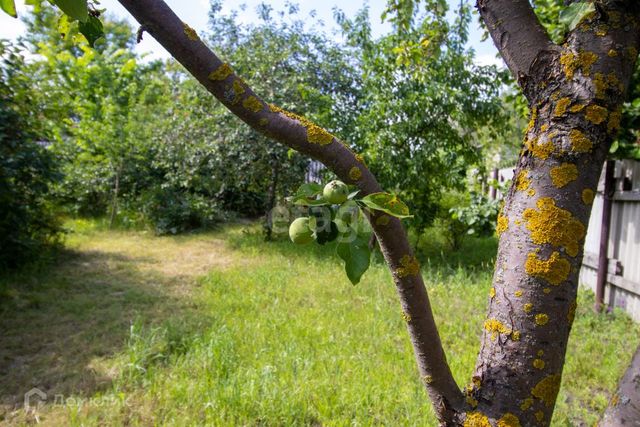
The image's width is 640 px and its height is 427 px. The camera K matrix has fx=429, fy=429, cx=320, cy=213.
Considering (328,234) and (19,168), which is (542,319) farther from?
(19,168)

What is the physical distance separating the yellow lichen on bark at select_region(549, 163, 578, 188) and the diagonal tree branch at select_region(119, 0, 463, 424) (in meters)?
0.25

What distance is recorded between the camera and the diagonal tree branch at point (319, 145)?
1.93ft

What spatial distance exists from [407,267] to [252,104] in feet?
1.22

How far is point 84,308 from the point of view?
411 centimetres

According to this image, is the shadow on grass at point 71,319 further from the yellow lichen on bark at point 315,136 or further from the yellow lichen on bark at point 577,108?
the yellow lichen on bark at point 577,108

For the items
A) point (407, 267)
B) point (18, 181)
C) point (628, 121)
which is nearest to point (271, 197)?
point (18, 181)

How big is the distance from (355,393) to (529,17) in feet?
7.52

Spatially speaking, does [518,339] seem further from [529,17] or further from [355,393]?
[355,393]

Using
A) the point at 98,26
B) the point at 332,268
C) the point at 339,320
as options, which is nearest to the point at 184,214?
the point at 332,268

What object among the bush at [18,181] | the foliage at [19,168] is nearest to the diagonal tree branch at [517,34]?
the foliage at [19,168]

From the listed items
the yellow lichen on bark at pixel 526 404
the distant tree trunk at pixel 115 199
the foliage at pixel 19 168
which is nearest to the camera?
the yellow lichen on bark at pixel 526 404

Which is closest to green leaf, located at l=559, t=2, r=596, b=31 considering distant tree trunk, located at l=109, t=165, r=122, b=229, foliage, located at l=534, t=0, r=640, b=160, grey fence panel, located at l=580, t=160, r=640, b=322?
foliage, located at l=534, t=0, r=640, b=160

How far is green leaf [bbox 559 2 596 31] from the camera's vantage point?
0.67 m

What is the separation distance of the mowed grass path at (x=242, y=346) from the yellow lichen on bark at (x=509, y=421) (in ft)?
5.87
